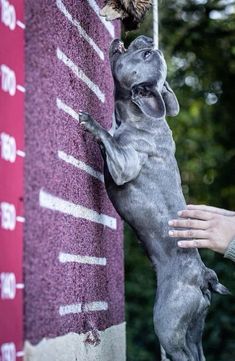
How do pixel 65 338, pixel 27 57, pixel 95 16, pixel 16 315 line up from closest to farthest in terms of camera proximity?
pixel 16 315
pixel 27 57
pixel 65 338
pixel 95 16

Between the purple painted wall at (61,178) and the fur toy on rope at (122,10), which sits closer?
the purple painted wall at (61,178)

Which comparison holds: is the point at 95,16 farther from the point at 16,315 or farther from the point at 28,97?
the point at 16,315

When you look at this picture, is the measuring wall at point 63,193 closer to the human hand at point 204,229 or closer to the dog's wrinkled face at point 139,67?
the dog's wrinkled face at point 139,67

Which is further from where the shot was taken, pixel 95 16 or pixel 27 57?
pixel 95 16

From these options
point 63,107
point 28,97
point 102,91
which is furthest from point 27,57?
point 102,91

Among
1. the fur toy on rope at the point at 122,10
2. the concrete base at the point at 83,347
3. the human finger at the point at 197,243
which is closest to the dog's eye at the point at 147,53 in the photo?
the fur toy on rope at the point at 122,10

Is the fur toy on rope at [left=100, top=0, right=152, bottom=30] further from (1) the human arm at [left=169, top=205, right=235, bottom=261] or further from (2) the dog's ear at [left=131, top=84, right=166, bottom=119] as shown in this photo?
(1) the human arm at [left=169, top=205, right=235, bottom=261]

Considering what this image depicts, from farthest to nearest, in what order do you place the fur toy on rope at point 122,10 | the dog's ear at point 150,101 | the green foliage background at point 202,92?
the green foliage background at point 202,92 → the fur toy on rope at point 122,10 → the dog's ear at point 150,101

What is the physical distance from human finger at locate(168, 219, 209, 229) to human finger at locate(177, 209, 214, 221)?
0.02 m

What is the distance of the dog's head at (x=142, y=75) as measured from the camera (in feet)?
9.57

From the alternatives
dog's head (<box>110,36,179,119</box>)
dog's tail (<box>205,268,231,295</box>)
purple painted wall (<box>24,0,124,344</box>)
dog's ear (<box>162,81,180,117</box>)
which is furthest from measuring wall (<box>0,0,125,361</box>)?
dog's tail (<box>205,268,231,295</box>)

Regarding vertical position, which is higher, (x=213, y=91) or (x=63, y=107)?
(x=213, y=91)

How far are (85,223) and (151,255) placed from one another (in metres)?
0.24

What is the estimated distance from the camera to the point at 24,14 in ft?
7.78
